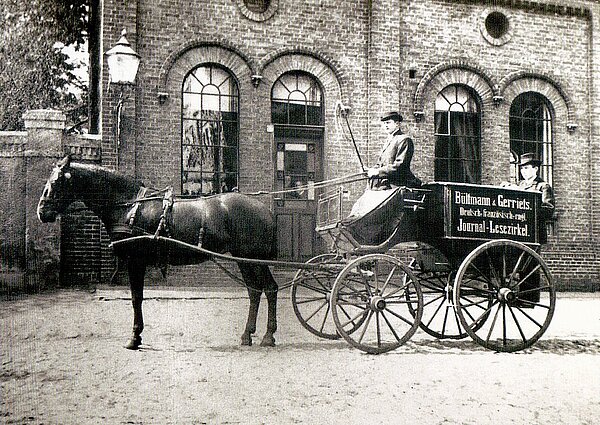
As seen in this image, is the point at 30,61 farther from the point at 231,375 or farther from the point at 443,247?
the point at 443,247

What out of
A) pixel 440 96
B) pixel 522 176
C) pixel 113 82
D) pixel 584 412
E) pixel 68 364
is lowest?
pixel 584 412

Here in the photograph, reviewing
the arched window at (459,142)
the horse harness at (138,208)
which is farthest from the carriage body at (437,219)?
the arched window at (459,142)

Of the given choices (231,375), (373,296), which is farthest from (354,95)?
(231,375)

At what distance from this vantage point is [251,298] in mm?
5332

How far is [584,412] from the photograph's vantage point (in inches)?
157

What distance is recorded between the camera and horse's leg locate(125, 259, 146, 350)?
4648 mm

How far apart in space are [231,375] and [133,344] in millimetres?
894

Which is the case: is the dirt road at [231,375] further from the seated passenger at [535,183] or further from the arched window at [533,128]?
the arched window at [533,128]

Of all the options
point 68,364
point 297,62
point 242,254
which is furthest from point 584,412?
point 297,62

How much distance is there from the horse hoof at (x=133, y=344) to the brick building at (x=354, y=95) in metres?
1.68

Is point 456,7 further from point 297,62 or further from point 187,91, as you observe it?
point 187,91

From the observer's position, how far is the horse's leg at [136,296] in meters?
4.65

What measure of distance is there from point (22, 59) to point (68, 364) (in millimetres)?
2060

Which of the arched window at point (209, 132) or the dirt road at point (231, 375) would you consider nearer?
the dirt road at point (231, 375)
